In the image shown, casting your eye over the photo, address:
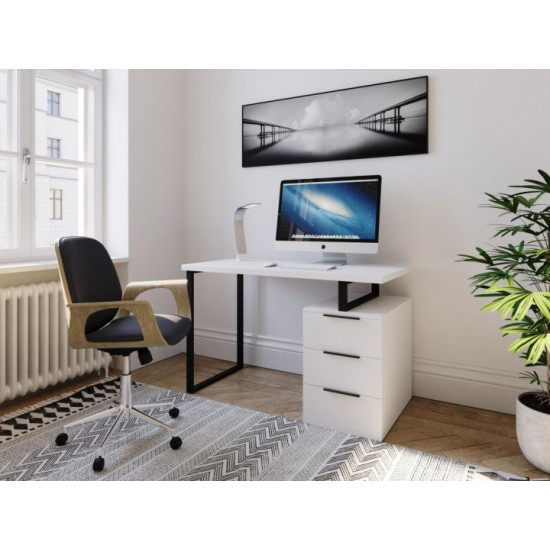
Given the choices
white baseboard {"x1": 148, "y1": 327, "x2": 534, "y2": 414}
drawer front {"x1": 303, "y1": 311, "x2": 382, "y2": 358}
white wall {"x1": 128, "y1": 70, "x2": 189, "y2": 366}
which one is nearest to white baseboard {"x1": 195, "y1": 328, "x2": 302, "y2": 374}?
white baseboard {"x1": 148, "y1": 327, "x2": 534, "y2": 414}

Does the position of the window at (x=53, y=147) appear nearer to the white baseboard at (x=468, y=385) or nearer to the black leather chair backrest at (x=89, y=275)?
the black leather chair backrest at (x=89, y=275)

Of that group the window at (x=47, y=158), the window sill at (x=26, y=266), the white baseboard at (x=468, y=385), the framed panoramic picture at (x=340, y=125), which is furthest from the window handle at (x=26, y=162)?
the white baseboard at (x=468, y=385)

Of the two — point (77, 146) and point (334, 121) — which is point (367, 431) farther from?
point (77, 146)

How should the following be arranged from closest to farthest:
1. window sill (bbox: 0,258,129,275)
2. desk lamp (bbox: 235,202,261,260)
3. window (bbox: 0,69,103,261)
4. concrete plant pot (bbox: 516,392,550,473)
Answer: concrete plant pot (bbox: 516,392,550,473)
window sill (bbox: 0,258,129,275)
window (bbox: 0,69,103,261)
desk lamp (bbox: 235,202,261,260)

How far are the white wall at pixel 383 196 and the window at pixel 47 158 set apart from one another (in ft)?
1.03

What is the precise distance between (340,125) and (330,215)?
2.18ft

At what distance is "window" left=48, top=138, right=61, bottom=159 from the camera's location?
291 cm

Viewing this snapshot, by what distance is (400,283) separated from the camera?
9.12 ft

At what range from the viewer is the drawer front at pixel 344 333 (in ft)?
7.11

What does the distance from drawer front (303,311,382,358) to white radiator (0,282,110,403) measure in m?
1.53

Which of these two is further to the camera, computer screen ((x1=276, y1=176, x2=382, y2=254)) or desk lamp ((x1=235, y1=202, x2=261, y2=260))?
desk lamp ((x1=235, y1=202, x2=261, y2=260))

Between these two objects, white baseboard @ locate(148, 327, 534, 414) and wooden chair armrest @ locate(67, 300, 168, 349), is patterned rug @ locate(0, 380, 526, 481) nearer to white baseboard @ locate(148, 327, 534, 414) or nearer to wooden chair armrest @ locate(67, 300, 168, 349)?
wooden chair armrest @ locate(67, 300, 168, 349)

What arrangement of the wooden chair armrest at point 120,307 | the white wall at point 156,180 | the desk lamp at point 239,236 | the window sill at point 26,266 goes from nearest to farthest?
the wooden chair armrest at point 120,307 → the window sill at point 26,266 → the desk lamp at point 239,236 → the white wall at point 156,180
